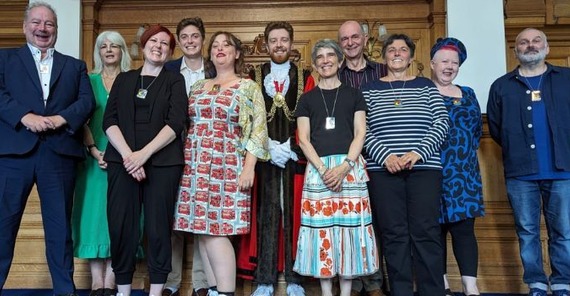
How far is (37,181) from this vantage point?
2320 mm

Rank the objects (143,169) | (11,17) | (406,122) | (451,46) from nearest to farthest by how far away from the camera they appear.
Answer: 1. (143,169)
2. (406,122)
3. (451,46)
4. (11,17)

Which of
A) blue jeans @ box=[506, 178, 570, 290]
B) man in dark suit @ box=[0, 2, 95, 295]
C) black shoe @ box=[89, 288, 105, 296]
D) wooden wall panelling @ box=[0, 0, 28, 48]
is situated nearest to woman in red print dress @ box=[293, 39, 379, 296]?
blue jeans @ box=[506, 178, 570, 290]

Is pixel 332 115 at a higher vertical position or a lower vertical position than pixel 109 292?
higher

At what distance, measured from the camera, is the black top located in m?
2.34

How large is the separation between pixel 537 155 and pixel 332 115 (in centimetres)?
104

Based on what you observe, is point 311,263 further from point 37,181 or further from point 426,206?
point 37,181

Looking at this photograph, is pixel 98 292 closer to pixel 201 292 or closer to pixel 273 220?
pixel 201 292

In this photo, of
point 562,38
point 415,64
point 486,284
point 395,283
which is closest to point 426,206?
point 395,283

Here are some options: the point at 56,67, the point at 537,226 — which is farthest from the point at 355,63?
the point at 56,67

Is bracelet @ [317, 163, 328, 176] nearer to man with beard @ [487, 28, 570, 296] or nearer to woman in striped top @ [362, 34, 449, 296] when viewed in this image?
woman in striped top @ [362, 34, 449, 296]

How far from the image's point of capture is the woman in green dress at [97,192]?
98.4 inches

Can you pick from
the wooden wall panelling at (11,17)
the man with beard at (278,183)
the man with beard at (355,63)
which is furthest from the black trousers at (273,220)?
the wooden wall panelling at (11,17)

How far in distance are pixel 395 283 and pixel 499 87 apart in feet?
3.91

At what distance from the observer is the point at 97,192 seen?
2574 millimetres
